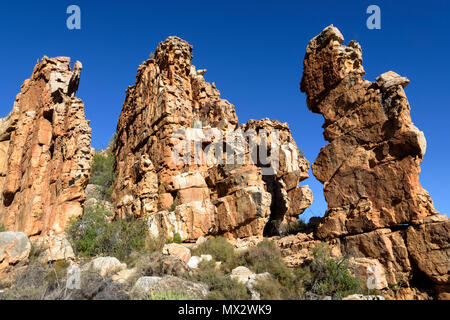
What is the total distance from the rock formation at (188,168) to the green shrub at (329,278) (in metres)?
4.42

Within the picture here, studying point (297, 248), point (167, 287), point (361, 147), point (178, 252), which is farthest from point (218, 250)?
point (361, 147)

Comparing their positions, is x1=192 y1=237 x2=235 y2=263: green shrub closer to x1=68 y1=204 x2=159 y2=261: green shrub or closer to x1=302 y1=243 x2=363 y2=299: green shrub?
x1=68 y1=204 x2=159 y2=261: green shrub

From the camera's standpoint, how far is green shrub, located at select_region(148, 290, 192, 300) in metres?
7.37

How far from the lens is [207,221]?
15.5 meters

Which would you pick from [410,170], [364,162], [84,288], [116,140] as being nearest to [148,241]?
[84,288]

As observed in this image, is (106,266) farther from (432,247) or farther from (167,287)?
(432,247)

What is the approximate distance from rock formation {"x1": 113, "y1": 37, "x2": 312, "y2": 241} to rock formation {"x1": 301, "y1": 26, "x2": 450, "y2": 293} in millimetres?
4020

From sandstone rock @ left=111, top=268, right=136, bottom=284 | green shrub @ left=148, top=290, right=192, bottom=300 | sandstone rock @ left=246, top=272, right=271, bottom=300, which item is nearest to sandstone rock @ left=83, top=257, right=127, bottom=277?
sandstone rock @ left=111, top=268, right=136, bottom=284

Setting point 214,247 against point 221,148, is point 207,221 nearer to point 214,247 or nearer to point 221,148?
point 214,247

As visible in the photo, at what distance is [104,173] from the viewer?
23.4m

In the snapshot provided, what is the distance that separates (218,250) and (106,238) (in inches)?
198

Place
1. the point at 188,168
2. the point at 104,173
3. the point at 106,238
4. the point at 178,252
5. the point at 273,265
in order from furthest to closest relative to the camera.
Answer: the point at 104,173, the point at 188,168, the point at 106,238, the point at 178,252, the point at 273,265

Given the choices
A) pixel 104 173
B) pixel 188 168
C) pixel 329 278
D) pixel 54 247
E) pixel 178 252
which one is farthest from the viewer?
pixel 104 173
